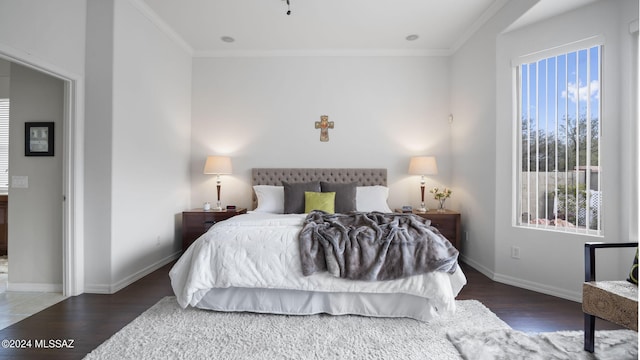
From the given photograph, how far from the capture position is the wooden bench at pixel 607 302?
1.71 meters

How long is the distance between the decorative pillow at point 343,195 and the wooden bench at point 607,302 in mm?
2375

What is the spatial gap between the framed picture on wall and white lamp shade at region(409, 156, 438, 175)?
4175 millimetres

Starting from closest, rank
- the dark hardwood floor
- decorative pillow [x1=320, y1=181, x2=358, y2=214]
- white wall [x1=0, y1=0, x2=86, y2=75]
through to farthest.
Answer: the dark hardwood floor → white wall [x1=0, y1=0, x2=86, y2=75] → decorative pillow [x1=320, y1=181, x2=358, y2=214]

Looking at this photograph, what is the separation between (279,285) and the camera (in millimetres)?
2434

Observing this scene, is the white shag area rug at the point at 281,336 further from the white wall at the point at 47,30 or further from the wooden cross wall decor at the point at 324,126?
the wooden cross wall decor at the point at 324,126

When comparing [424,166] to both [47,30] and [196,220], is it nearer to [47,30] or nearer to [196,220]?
[196,220]

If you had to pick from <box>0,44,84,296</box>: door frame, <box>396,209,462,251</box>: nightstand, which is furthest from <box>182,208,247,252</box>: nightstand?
<box>396,209,462,251</box>: nightstand

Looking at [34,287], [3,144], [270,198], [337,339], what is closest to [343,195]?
[270,198]

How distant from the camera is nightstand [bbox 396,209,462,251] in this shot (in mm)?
4062

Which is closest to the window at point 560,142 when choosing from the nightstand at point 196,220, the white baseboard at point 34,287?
the nightstand at point 196,220

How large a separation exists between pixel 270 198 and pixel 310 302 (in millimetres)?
1961

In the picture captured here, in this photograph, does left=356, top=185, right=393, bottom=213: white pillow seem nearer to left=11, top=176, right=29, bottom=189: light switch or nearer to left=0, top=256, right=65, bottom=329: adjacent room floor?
left=0, top=256, right=65, bottom=329: adjacent room floor

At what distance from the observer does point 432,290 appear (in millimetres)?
2338

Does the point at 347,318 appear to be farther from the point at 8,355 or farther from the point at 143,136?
the point at 143,136
